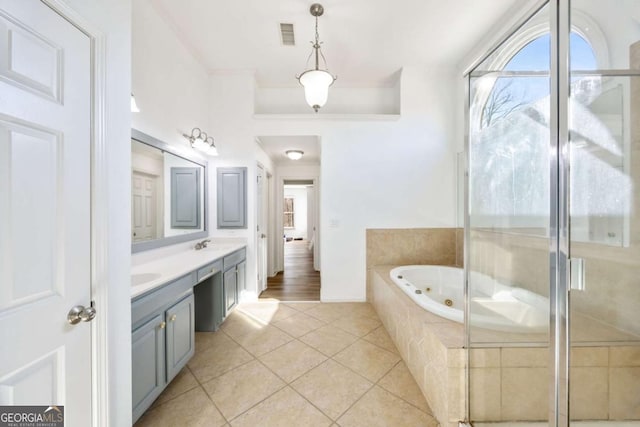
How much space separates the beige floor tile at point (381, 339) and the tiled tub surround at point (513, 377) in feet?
1.51

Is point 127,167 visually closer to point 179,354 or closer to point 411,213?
point 179,354

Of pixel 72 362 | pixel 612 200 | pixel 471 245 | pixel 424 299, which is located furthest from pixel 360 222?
pixel 72 362

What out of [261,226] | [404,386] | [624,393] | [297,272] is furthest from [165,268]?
[297,272]

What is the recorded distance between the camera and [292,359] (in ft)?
6.67

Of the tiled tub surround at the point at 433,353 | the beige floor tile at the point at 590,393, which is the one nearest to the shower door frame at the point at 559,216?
the beige floor tile at the point at 590,393

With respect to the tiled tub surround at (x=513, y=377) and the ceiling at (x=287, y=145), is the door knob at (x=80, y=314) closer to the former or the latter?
the tiled tub surround at (x=513, y=377)

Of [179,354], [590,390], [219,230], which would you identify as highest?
[219,230]

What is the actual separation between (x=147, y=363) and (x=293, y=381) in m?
0.97

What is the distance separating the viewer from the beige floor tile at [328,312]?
2840 mm

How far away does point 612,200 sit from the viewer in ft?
4.14

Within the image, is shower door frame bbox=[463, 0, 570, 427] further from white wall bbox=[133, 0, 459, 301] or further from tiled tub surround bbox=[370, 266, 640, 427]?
white wall bbox=[133, 0, 459, 301]

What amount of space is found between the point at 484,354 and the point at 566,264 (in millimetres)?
Result: 755

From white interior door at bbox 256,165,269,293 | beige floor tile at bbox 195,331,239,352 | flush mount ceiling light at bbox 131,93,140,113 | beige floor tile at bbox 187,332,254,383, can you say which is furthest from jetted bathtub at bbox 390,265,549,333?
flush mount ceiling light at bbox 131,93,140,113

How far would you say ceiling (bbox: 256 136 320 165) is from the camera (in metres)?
3.44
